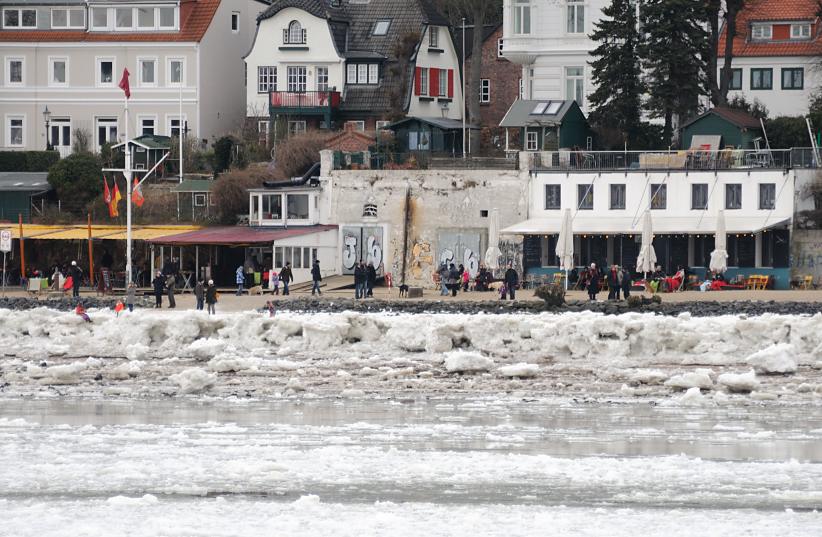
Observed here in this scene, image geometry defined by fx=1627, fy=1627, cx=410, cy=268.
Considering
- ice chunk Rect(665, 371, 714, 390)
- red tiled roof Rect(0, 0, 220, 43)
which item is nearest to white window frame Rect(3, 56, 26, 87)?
red tiled roof Rect(0, 0, 220, 43)

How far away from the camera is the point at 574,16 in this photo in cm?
6481

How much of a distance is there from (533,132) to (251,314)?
2231 centimetres

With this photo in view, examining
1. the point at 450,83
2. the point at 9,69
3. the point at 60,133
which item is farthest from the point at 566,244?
the point at 9,69

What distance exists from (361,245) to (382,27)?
51.0 ft

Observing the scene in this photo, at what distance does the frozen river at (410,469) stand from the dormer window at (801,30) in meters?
40.4

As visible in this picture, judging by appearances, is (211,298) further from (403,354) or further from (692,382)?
→ (692,382)

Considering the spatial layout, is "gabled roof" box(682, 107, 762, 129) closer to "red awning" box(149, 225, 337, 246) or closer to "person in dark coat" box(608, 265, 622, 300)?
"person in dark coat" box(608, 265, 622, 300)

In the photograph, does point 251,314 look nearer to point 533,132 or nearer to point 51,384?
point 51,384

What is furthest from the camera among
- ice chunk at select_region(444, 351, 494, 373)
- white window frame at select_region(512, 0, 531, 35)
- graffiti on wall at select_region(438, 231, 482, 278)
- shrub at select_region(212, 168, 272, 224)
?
white window frame at select_region(512, 0, 531, 35)

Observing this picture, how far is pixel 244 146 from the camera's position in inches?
2530

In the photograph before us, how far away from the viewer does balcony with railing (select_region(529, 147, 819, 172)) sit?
5369 cm

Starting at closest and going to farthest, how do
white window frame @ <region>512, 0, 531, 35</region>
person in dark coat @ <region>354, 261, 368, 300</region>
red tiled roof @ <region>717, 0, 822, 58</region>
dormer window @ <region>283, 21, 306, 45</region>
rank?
person in dark coat @ <region>354, 261, 368, 300</region> < white window frame @ <region>512, 0, 531, 35</region> < red tiled roof @ <region>717, 0, 822, 58</region> < dormer window @ <region>283, 21, 306, 45</region>

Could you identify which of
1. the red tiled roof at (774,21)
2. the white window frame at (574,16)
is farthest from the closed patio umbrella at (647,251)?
the red tiled roof at (774,21)

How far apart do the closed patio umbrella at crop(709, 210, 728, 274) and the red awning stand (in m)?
14.3
